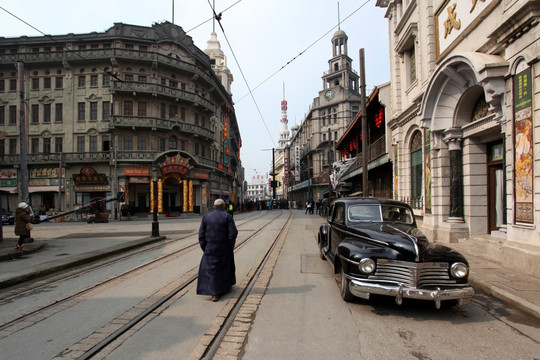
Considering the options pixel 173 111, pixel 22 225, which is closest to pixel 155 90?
pixel 173 111

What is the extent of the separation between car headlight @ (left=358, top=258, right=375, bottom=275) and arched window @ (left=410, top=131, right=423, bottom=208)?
405 inches

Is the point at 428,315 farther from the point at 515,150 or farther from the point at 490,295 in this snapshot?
the point at 515,150

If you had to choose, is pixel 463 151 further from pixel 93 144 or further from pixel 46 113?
pixel 46 113

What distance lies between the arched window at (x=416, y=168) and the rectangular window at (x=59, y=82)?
35.3 meters

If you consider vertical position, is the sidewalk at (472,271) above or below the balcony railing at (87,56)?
below

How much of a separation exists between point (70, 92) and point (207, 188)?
17405 mm

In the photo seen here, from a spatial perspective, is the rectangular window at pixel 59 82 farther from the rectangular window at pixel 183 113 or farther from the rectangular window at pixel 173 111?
the rectangular window at pixel 183 113

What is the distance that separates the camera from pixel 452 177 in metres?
10.5

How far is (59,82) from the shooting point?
34.0 m

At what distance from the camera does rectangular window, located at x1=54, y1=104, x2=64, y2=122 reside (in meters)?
33.9

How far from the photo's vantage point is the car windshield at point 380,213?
248 inches

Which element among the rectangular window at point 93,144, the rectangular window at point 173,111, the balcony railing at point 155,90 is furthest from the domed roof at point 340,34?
the rectangular window at point 93,144

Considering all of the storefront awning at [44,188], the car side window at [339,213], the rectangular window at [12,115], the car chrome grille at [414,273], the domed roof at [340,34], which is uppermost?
the domed roof at [340,34]

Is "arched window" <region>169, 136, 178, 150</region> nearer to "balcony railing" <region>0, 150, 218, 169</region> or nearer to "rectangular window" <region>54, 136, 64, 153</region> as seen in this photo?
"balcony railing" <region>0, 150, 218, 169</region>
